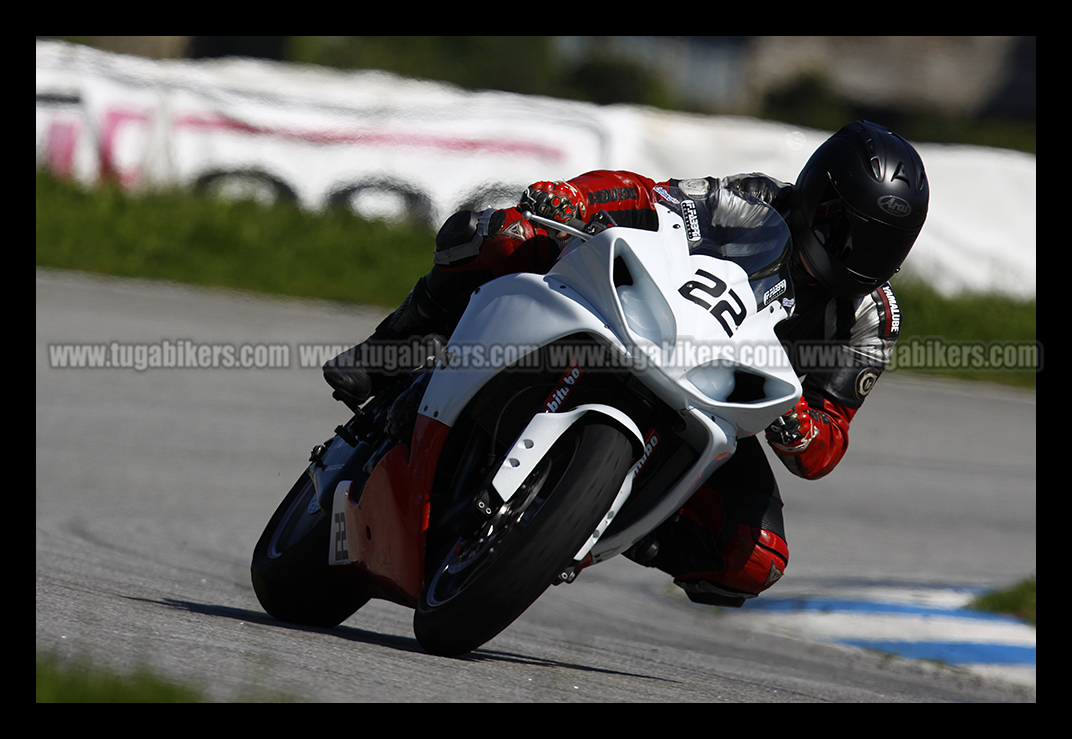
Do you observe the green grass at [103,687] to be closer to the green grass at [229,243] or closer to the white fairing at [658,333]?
the white fairing at [658,333]

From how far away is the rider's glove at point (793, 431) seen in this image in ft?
10.2

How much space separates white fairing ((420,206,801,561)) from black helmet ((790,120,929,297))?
1.13 ft

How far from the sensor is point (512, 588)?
8.58 ft

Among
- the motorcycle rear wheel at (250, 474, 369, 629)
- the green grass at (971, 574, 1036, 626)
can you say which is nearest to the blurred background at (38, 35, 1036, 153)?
the green grass at (971, 574, 1036, 626)

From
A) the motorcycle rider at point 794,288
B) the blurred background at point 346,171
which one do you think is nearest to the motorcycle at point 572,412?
the motorcycle rider at point 794,288

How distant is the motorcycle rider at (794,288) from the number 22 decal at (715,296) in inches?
11.8

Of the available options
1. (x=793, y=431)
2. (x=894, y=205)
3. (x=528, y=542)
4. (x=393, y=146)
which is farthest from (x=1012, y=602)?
(x=393, y=146)

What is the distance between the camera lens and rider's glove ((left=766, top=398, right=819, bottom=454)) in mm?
3123

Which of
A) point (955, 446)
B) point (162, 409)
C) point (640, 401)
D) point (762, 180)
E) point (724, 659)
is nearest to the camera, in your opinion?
point (640, 401)

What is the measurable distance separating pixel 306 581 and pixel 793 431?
4.95 ft

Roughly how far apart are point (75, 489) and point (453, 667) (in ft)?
12.7

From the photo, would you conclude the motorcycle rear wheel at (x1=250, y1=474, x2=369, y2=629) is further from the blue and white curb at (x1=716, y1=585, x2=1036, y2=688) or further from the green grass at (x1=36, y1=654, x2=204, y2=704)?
the blue and white curb at (x1=716, y1=585, x2=1036, y2=688)
